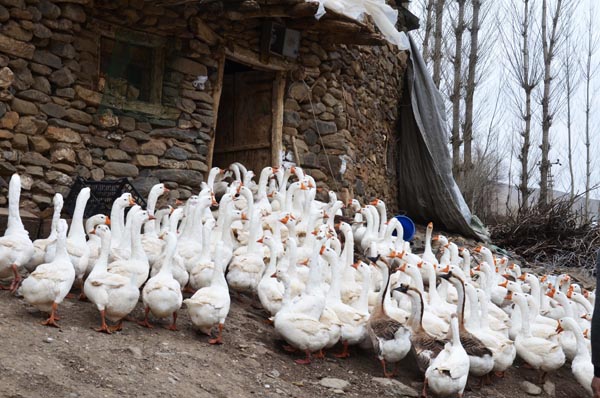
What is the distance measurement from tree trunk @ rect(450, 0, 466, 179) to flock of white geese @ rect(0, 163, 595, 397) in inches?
405

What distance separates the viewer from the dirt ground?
425cm

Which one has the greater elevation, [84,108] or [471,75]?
[471,75]

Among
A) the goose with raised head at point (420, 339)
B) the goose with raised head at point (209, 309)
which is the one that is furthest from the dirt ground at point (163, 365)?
the goose with raised head at point (420, 339)

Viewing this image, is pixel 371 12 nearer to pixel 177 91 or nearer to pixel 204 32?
pixel 204 32

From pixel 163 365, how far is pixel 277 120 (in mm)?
5955

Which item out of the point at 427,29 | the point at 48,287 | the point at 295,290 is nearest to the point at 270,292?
the point at 295,290

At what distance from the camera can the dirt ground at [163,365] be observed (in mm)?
4250

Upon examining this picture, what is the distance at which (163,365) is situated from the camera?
4.77 meters

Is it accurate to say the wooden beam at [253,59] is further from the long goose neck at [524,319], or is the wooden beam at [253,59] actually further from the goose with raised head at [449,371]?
the goose with raised head at [449,371]

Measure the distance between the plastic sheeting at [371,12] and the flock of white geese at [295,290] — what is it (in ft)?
9.28

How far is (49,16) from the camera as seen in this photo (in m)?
7.97

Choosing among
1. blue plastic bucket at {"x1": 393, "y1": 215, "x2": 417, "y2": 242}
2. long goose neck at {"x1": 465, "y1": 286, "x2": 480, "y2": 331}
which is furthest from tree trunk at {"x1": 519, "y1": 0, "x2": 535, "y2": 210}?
long goose neck at {"x1": 465, "y1": 286, "x2": 480, "y2": 331}

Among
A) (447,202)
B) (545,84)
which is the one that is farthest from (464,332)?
(545,84)

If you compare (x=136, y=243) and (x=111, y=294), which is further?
(x=136, y=243)
